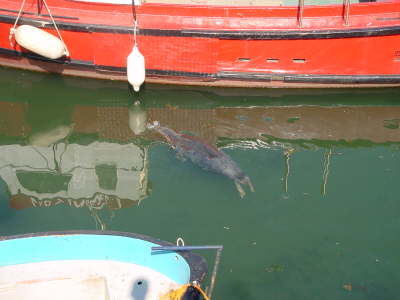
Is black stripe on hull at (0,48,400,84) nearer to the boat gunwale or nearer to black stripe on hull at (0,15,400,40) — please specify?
black stripe on hull at (0,15,400,40)

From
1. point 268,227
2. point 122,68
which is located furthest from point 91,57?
point 268,227

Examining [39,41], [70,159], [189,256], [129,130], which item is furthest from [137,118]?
[189,256]

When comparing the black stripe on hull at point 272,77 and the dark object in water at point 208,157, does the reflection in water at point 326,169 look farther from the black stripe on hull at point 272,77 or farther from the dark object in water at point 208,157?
the black stripe on hull at point 272,77

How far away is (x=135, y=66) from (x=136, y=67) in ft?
0.07

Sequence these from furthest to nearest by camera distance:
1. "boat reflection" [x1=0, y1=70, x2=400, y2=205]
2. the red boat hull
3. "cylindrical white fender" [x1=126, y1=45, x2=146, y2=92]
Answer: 1. the red boat hull
2. "cylindrical white fender" [x1=126, y1=45, x2=146, y2=92]
3. "boat reflection" [x1=0, y1=70, x2=400, y2=205]

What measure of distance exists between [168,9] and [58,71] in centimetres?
234

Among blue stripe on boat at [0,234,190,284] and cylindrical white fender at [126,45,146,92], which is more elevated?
cylindrical white fender at [126,45,146,92]

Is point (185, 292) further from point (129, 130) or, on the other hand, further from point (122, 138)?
point (129, 130)

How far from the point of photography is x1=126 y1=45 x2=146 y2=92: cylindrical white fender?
8594 mm

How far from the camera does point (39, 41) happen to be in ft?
28.8

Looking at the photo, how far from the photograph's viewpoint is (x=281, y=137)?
840 cm

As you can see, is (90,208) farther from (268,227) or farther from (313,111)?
(313,111)

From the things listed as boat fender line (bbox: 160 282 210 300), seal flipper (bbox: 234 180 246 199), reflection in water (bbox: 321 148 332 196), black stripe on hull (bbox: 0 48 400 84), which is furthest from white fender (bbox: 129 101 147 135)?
boat fender line (bbox: 160 282 210 300)

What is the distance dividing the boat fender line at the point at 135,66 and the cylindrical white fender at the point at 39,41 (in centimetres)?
118
